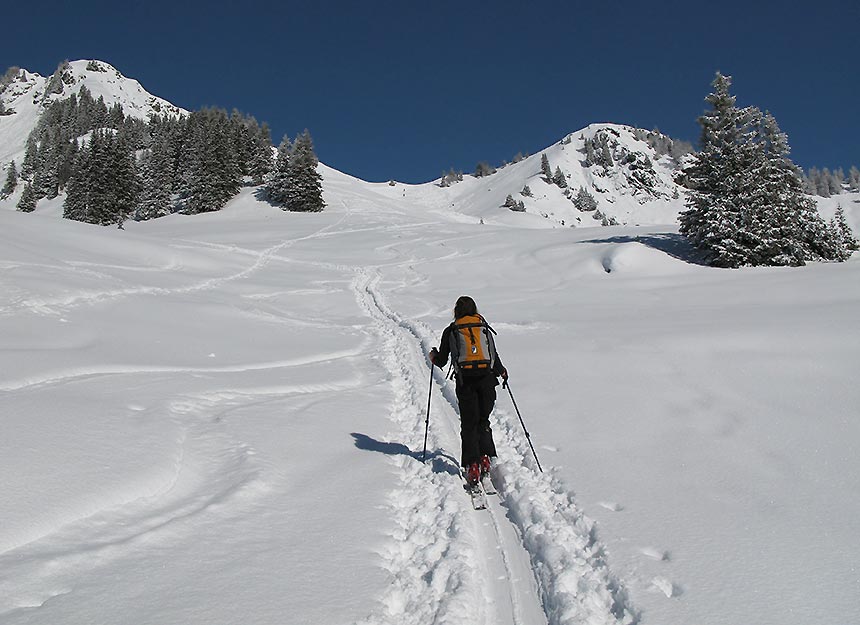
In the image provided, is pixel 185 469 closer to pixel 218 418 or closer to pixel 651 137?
pixel 218 418

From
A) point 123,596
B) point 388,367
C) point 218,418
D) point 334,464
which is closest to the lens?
point 123,596

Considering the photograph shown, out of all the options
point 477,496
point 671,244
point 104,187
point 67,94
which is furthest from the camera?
point 67,94

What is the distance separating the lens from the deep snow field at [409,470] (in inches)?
135

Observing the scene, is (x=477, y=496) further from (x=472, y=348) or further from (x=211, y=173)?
(x=211, y=173)

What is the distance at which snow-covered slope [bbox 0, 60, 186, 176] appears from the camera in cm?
13538

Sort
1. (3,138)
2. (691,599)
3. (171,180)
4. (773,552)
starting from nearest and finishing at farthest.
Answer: (691,599), (773,552), (171,180), (3,138)

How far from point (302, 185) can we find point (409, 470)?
50.7 meters

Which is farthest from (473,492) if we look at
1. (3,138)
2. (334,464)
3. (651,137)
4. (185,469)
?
(651,137)

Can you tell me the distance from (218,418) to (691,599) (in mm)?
5465

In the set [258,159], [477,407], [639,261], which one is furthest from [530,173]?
[477,407]

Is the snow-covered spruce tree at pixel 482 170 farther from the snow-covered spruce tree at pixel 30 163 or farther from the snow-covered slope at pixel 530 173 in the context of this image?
the snow-covered spruce tree at pixel 30 163

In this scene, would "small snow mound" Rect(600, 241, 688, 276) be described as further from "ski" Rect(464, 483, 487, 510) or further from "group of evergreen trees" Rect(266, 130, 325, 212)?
"group of evergreen trees" Rect(266, 130, 325, 212)

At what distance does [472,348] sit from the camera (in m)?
5.75

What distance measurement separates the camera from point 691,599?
3.45 meters
